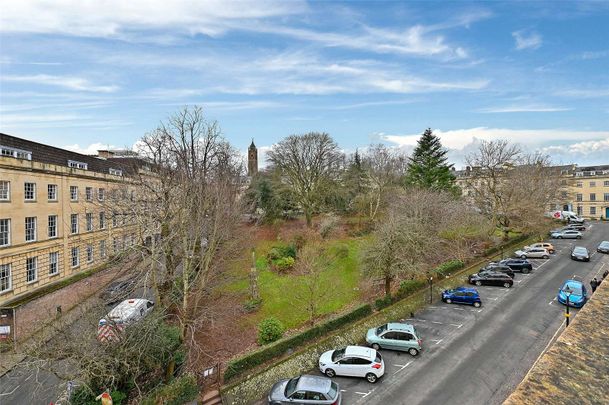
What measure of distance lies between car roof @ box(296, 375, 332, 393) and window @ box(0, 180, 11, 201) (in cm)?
2808

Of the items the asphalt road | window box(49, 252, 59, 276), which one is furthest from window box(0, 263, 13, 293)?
the asphalt road

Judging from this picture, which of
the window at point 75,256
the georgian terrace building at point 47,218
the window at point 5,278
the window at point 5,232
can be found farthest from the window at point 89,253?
the window at point 5,232

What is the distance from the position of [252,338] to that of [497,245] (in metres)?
31.8

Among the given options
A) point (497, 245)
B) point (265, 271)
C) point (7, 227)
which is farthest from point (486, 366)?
point (7, 227)

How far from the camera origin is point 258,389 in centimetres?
1703

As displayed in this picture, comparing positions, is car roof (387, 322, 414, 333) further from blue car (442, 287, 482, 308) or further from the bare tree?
the bare tree

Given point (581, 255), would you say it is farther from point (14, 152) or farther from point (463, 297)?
point (14, 152)

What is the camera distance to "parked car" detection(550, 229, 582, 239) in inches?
1891

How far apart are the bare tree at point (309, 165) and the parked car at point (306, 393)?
32.7 meters

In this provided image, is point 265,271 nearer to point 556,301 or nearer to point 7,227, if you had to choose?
point 7,227

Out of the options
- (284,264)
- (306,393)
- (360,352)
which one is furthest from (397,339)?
(284,264)

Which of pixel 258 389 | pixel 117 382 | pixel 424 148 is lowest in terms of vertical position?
pixel 258 389

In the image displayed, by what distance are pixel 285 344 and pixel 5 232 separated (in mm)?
25176

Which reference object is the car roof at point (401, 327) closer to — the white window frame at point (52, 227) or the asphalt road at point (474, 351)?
the asphalt road at point (474, 351)
